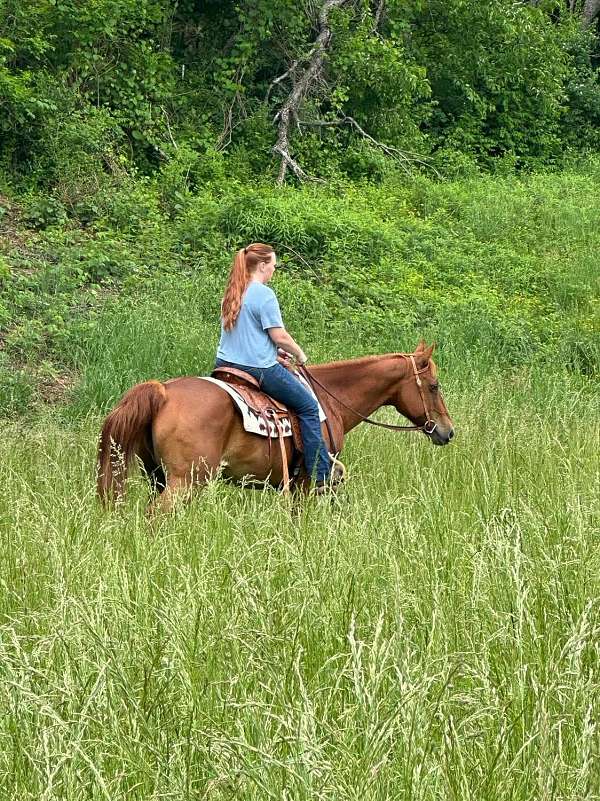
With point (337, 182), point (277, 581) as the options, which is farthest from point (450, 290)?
point (277, 581)

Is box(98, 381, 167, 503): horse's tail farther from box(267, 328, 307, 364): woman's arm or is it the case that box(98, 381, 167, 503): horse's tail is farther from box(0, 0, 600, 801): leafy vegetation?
box(267, 328, 307, 364): woman's arm

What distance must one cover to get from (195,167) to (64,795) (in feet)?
49.2

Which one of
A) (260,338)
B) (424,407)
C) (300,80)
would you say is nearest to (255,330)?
(260,338)

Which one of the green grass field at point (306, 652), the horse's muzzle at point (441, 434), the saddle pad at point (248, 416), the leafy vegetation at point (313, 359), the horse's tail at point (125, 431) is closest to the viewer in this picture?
the green grass field at point (306, 652)

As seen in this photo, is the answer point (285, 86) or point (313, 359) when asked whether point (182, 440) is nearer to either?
point (313, 359)

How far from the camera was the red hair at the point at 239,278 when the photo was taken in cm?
668

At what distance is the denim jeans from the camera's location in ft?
22.2

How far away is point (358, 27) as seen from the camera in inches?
757

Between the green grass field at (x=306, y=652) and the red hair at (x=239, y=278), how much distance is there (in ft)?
3.84

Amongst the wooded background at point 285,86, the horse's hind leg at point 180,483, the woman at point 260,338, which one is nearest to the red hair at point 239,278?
the woman at point 260,338

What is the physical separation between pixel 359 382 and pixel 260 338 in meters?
1.11

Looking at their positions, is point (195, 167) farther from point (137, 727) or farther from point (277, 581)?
point (137, 727)

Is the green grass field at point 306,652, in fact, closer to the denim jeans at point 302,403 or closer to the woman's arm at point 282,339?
the denim jeans at point 302,403

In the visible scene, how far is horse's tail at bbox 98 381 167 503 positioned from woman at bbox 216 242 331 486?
707mm
